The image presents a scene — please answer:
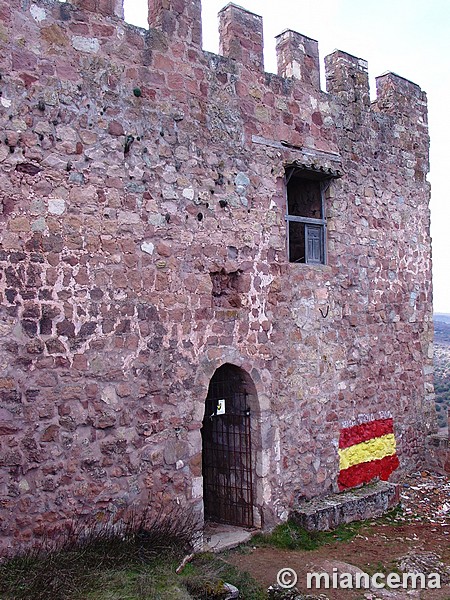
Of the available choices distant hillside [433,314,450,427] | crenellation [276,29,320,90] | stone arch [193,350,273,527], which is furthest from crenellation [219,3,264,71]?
distant hillside [433,314,450,427]

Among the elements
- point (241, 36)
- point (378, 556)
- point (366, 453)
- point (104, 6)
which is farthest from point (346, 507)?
point (104, 6)

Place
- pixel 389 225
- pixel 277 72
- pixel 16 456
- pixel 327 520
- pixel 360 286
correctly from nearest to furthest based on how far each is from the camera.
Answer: pixel 16 456 → pixel 327 520 → pixel 277 72 → pixel 360 286 → pixel 389 225

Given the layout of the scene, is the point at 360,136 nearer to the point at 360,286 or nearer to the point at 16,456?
the point at 360,286

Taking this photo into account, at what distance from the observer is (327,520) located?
714 centimetres

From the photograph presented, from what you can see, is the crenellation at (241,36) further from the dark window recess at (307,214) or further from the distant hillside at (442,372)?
the distant hillside at (442,372)

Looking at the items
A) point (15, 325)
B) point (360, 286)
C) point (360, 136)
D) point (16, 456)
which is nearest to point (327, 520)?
point (360, 286)

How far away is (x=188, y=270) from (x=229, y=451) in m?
2.29

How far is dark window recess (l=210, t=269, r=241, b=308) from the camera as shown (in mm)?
6656

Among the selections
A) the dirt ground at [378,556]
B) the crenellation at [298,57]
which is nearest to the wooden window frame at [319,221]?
the crenellation at [298,57]

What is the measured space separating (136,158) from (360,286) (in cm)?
375

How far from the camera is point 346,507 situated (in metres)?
7.33

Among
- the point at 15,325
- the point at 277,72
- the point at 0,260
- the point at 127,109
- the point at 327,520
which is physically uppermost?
the point at 277,72

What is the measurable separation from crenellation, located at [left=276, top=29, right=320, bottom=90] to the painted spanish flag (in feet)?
14.6

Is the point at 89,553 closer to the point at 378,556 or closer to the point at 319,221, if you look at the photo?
the point at 378,556
